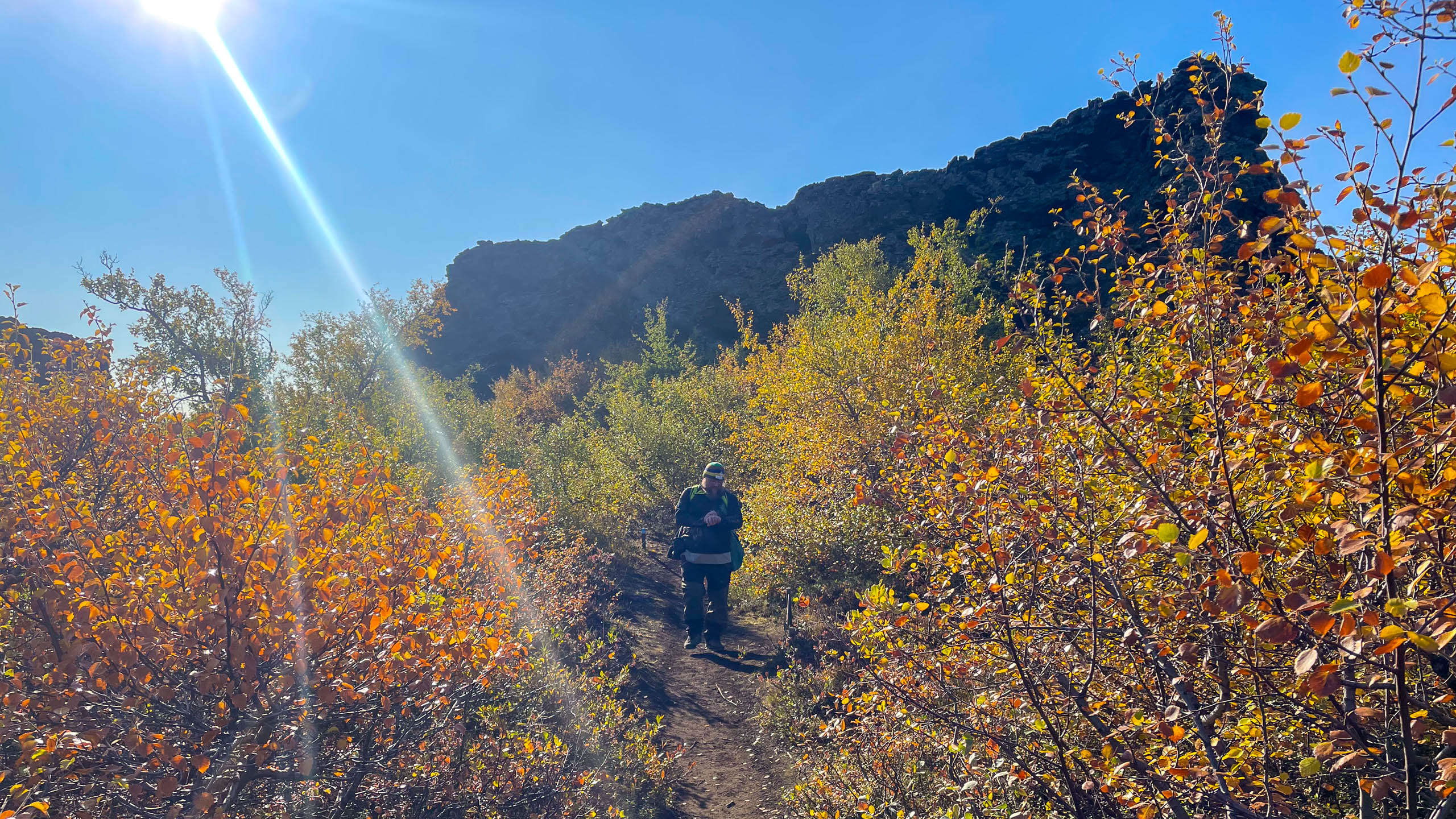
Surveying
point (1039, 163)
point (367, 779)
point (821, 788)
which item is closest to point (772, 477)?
point (821, 788)

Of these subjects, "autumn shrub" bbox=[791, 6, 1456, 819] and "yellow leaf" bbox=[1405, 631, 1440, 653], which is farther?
"autumn shrub" bbox=[791, 6, 1456, 819]

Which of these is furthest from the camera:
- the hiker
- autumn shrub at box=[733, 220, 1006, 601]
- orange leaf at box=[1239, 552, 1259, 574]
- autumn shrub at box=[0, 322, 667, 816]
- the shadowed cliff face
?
the shadowed cliff face

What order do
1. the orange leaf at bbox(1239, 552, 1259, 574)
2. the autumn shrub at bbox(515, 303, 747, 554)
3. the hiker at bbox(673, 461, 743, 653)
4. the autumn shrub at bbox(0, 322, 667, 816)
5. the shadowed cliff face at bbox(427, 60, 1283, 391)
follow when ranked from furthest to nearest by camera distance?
the shadowed cliff face at bbox(427, 60, 1283, 391) < the autumn shrub at bbox(515, 303, 747, 554) < the hiker at bbox(673, 461, 743, 653) < the autumn shrub at bbox(0, 322, 667, 816) < the orange leaf at bbox(1239, 552, 1259, 574)

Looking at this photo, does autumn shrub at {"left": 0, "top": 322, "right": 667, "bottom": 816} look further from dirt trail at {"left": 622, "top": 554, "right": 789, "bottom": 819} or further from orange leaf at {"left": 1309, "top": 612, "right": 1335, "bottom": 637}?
orange leaf at {"left": 1309, "top": 612, "right": 1335, "bottom": 637}

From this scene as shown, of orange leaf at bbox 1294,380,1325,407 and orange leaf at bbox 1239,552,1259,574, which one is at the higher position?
orange leaf at bbox 1294,380,1325,407

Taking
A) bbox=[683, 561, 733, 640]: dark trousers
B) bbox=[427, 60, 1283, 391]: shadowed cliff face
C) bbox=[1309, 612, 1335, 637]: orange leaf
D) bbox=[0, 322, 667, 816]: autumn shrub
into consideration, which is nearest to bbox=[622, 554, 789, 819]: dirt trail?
bbox=[683, 561, 733, 640]: dark trousers

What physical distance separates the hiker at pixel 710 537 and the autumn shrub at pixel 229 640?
358cm

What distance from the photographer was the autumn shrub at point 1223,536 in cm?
112

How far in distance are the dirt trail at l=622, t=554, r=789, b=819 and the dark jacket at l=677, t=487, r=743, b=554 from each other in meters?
1.52

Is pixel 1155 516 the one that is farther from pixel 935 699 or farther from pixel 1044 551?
pixel 935 699

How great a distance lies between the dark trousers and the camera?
740 centimetres

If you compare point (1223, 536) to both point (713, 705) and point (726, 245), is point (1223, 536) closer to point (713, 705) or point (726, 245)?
point (713, 705)

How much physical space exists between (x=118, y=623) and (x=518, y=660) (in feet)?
7.55

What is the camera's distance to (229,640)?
2.26m
